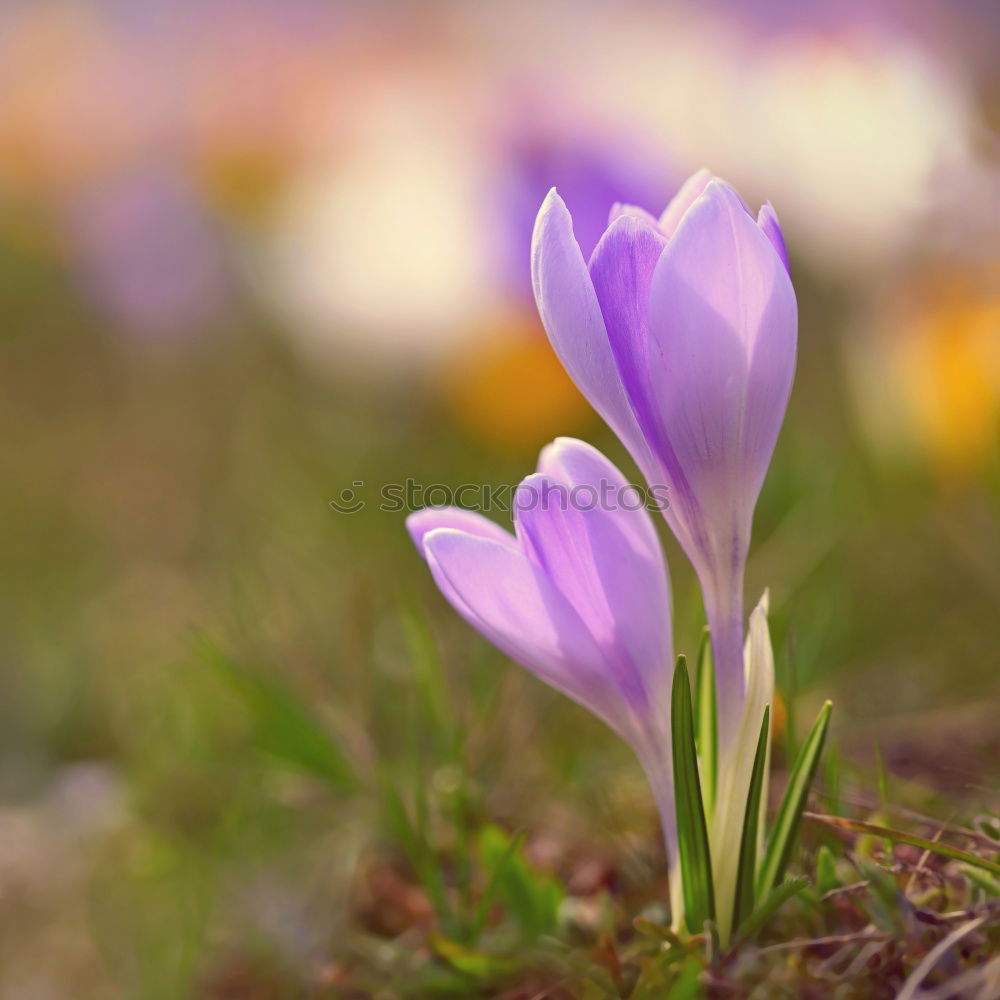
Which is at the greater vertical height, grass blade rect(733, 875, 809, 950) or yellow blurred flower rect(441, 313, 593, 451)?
yellow blurred flower rect(441, 313, 593, 451)

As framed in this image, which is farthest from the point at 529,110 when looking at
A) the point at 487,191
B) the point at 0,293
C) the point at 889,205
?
the point at 0,293

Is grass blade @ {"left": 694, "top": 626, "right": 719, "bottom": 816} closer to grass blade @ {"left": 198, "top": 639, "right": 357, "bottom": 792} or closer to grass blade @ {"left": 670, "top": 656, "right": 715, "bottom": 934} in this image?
grass blade @ {"left": 670, "top": 656, "right": 715, "bottom": 934}

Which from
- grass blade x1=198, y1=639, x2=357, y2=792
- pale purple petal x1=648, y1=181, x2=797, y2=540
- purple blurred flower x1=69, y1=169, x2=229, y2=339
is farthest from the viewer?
purple blurred flower x1=69, y1=169, x2=229, y2=339

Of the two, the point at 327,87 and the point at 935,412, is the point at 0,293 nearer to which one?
the point at 327,87

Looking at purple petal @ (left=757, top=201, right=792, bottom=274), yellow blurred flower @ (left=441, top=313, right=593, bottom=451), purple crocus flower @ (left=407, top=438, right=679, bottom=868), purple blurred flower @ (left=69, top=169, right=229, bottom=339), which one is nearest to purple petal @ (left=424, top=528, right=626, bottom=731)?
purple crocus flower @ (left=407, top=438, right=679, bottom=868)

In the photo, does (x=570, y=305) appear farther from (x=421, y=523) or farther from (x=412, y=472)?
(x=412, y=472)

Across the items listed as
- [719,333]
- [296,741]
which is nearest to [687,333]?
[719,333]

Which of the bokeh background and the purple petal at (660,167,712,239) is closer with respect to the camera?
the purple petal at (660,167,712,239)
